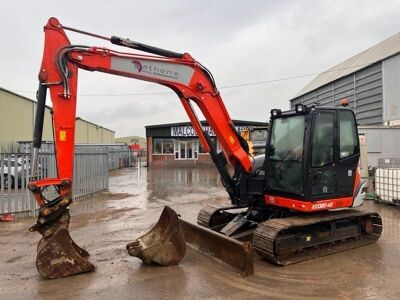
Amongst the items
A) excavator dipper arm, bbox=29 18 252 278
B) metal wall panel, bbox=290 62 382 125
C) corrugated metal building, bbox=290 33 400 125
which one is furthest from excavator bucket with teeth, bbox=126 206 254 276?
metal wall panel, bbox=290 62 382 125

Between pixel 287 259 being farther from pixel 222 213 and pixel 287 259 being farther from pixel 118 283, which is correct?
pixel 118 283

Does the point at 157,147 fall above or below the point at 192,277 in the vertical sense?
above

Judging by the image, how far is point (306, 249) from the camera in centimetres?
648

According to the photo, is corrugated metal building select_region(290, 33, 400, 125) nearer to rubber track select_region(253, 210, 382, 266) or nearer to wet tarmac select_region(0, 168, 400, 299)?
rubber track select_region(253, 210, 382, 266)

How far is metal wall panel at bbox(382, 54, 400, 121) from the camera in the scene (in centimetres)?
2020

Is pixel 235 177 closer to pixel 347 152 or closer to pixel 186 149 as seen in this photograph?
pixel 347 152

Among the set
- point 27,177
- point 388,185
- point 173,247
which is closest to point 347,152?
point 173,247

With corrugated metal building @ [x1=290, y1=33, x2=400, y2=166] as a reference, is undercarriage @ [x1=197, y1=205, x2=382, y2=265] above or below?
below

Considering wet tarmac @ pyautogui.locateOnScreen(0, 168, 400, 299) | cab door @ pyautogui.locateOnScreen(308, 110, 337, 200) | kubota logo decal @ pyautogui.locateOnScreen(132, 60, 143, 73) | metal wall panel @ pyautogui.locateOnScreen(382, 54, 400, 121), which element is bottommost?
wet tarmac @ pyautogui.locateOnScreen(0, 168, 400, 299)

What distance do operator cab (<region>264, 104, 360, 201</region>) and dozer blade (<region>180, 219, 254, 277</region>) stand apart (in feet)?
4.36

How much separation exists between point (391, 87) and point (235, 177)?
669 inches

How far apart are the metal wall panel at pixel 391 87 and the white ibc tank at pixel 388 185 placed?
1017 centimetres

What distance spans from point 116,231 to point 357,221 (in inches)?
191

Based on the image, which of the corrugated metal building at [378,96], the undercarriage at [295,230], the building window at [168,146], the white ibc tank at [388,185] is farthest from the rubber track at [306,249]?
the building window at [168,146]
